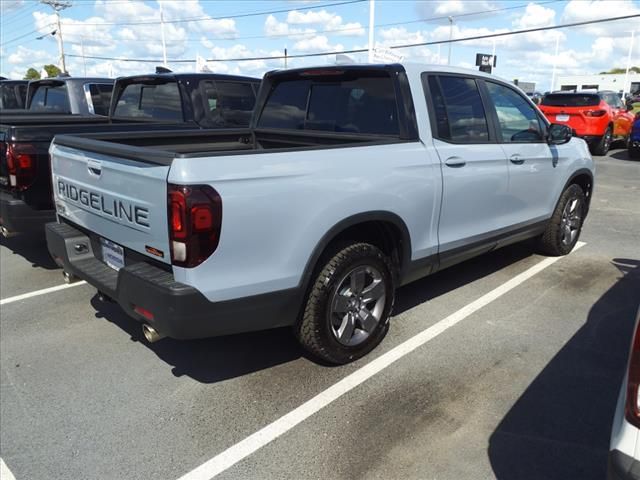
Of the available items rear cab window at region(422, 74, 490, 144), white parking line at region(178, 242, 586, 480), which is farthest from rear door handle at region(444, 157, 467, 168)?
white parking line at region(178, 242, 586, 480)

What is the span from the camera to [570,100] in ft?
46.2

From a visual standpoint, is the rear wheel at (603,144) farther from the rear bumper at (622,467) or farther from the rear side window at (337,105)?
the rear bumper at (622,467)

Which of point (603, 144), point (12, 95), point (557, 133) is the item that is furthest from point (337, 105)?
point (603, 144)

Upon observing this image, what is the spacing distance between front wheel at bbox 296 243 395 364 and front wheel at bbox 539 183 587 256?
2.67 meters

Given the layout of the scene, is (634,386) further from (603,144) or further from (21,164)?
(603,144)

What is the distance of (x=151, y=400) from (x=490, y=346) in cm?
228

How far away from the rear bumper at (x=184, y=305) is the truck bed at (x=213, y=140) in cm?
67

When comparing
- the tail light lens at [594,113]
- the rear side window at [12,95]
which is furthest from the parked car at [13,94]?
the tail light lens at [594,113]

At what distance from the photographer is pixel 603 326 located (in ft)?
13.2

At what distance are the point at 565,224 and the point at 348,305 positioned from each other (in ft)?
10.9

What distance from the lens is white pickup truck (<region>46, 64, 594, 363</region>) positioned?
260cm

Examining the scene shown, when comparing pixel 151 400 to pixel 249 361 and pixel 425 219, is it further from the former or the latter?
pixel 425 219

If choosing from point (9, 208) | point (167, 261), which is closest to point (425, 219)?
point (167, 261)

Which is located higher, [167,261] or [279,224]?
[279,224]
